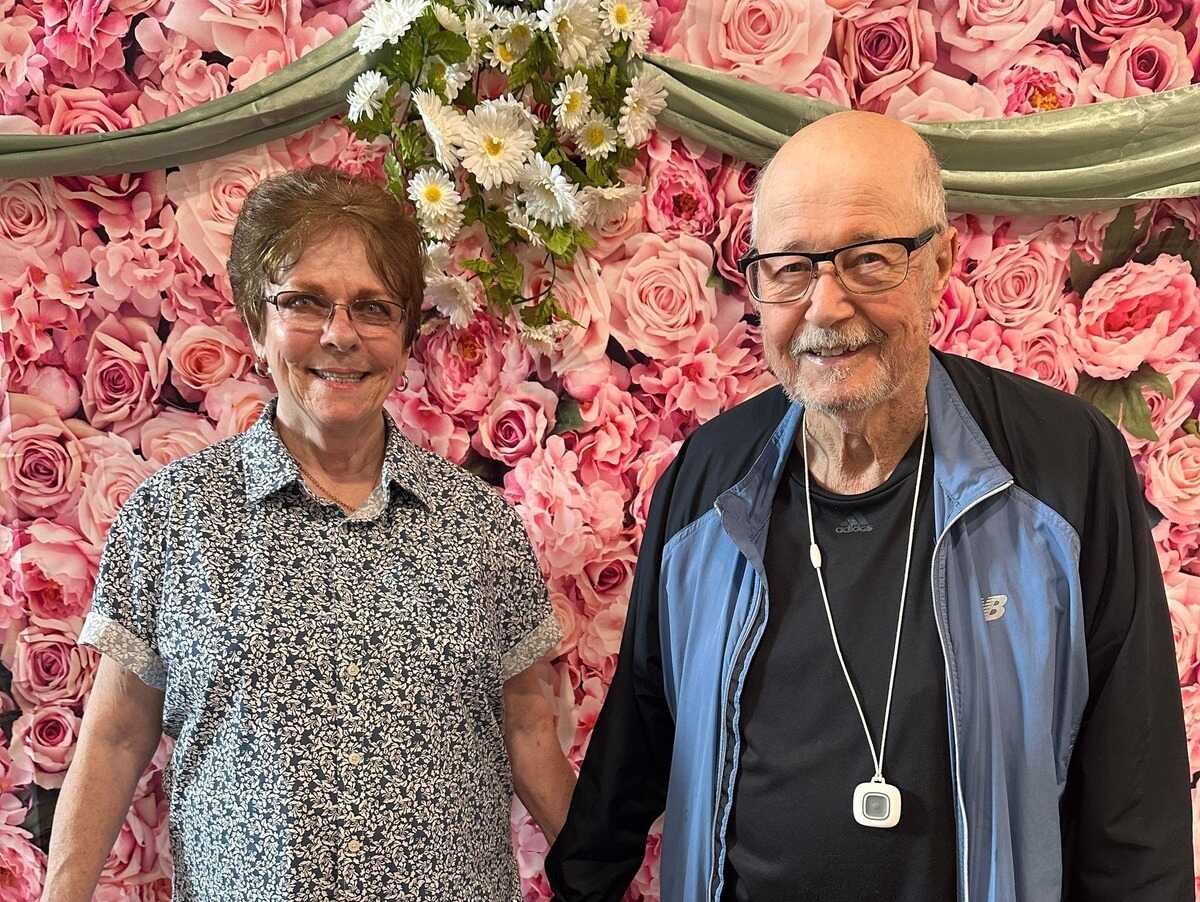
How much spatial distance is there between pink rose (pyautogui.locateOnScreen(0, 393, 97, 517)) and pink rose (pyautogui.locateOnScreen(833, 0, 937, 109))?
1541 mm

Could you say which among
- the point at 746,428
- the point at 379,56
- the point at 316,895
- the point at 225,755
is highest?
the point at 379,56

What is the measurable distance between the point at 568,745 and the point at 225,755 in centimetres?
69

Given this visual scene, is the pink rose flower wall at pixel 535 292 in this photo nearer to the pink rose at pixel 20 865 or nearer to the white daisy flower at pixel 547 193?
the pink rose at pixel 20 865

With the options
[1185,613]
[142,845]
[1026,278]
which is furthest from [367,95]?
[1185,613]

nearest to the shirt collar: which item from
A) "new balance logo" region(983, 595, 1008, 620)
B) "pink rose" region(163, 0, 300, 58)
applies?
"pink rose" region(163, 0, 300, 58)

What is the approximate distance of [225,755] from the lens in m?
1.43

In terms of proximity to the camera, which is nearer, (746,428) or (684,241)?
(746,428)

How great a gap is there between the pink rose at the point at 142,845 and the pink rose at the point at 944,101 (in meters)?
1.85

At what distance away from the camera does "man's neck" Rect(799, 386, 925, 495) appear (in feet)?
4.61

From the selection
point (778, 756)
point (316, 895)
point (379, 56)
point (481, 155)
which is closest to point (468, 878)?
point (316, 895)

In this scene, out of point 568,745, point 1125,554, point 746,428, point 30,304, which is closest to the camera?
point 1125,554

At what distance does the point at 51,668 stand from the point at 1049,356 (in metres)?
1.93

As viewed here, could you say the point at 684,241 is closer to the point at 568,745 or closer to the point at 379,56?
the point at 379,56

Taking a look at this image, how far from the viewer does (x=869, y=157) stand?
131 centimetres
